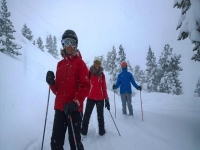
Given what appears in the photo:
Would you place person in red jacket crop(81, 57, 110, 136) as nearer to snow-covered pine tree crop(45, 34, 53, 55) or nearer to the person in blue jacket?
the person in blue jacket

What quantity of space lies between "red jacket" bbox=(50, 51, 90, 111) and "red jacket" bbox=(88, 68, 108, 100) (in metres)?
2.30

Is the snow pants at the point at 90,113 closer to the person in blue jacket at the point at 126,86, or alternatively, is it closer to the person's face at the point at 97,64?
the person's face at the point at 97,64

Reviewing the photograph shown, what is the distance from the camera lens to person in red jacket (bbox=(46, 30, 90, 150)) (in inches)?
128

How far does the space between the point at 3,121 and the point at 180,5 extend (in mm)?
9252

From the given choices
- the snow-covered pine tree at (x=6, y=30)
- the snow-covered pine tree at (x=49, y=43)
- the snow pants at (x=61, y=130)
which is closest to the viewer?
the snow pants at (x=61, y=130)

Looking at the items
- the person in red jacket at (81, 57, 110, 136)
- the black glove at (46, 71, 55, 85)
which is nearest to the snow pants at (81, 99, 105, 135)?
the person in red jacket at (81, 57, 110, 136)

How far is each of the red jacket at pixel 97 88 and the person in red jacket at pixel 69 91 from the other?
229cm

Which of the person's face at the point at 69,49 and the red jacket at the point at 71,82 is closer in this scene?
the red jacket at the point at 71,82

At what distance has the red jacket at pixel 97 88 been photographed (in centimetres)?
576

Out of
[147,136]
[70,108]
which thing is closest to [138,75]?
[147,136]

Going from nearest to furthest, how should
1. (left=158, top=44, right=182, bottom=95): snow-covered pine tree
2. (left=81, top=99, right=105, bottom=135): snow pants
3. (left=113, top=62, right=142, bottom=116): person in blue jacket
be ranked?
(left=81, top=99, right=105, bottom=135): snow pants < (left=113, top=62, right=142, bottom=116): person in blue jacket < (left=158, top=44, right=182, bottom=95): snow-covered pine tree

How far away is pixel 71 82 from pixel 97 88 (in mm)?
2502

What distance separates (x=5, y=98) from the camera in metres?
7.14

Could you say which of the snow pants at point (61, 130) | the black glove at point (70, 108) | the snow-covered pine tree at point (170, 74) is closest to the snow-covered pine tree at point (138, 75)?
the snow-covered pine tree at point (170, 74)
